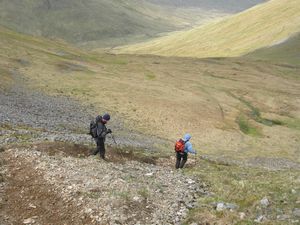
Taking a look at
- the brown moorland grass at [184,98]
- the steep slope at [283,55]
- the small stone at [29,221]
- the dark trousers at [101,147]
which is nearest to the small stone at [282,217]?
the small stone at [29,221]

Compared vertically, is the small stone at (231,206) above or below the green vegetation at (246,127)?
above

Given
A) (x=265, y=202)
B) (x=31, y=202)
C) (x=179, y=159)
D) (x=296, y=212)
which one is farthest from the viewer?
(x=179, y=159)

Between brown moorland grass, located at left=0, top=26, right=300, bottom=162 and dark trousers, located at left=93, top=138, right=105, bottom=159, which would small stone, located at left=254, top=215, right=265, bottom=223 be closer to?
dark trousers, located at left=93, top=138, right=105, bottom=159

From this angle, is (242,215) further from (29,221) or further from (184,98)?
(184,98)

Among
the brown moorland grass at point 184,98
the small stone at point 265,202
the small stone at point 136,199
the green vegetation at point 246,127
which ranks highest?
the small stone at point 265,202

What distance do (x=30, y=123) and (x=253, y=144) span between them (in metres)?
34.0

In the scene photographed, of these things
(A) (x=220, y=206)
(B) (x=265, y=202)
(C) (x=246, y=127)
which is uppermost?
(B) (x=265, y=202)

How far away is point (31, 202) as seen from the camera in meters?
20.7

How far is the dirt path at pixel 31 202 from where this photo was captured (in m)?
19.1

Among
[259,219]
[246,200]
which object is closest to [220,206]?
[246,200]

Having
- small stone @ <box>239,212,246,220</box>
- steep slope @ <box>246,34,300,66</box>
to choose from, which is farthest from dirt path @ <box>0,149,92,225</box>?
steep slope @ <box>246,34,300,66</box>

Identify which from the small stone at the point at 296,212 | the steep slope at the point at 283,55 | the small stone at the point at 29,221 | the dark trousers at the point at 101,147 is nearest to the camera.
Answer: the small stone at the point at 29,221

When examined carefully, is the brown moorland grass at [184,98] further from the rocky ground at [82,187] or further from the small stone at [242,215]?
the small stone at [242,215]

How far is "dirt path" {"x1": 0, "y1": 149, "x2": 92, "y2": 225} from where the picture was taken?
751 inches
